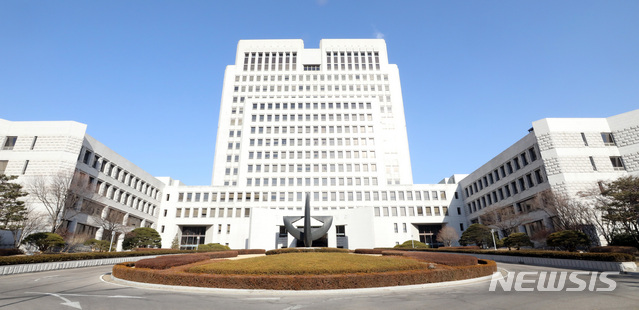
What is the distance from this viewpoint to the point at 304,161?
64.1 metres

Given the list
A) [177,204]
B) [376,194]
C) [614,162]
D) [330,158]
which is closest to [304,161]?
[330,158]

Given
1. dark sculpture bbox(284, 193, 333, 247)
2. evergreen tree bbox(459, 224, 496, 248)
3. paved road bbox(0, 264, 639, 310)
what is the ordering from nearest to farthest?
1. paved road bbox(0, 264, 639, 310)
2. dark sculpture bbox(284, 193, 333, 247)
3. evergreen tree bbox(459, 224, 496, 248)

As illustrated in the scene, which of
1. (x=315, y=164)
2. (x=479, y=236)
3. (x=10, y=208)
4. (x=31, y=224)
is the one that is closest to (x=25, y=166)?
(x=31, y=224)

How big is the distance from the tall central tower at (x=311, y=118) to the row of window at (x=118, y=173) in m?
14.4

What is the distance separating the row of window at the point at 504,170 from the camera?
130 ft

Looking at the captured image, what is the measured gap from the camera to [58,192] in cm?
3166

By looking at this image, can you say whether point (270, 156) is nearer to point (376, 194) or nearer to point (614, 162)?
point (376, 194)

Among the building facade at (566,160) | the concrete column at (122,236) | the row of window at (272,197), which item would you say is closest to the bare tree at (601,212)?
the building facade at (566,160)

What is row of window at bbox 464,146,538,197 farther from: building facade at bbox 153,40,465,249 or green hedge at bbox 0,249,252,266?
green hedge at bbox 0,249,252,266

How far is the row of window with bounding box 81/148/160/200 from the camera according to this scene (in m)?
40.5

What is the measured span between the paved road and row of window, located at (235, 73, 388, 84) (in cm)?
7215

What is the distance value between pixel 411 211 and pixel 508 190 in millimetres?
18571

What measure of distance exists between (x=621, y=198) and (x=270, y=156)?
5391 cm

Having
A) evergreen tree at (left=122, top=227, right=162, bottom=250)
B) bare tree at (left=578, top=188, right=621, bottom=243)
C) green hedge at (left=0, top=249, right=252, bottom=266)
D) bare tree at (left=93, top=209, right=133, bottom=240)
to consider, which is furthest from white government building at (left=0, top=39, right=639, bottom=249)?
green hedge at (left=0, top=249, right=252, bottom=266)
